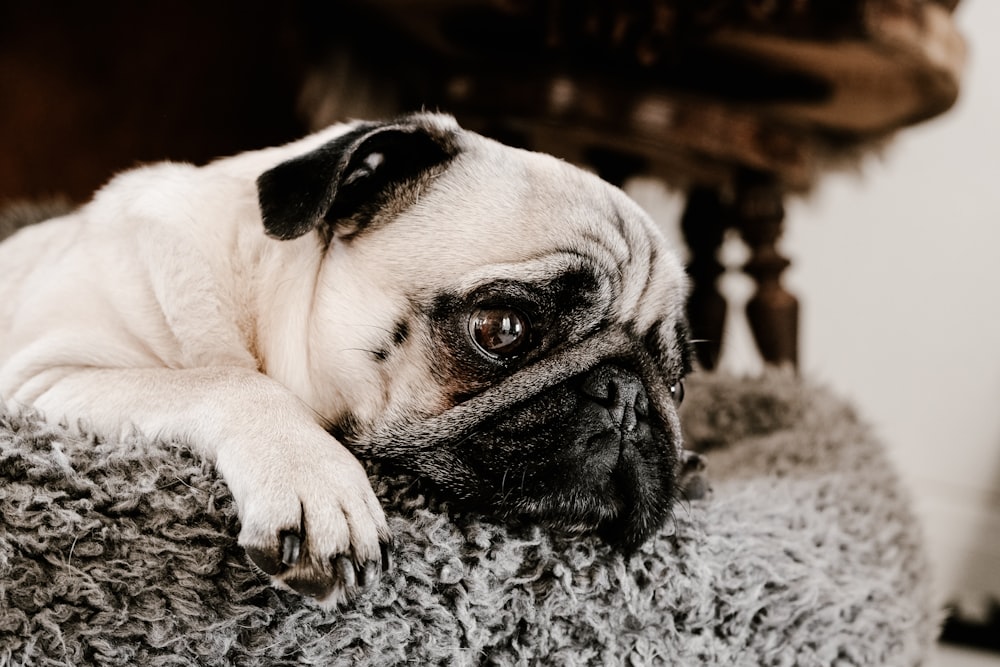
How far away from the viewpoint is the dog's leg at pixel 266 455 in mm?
711

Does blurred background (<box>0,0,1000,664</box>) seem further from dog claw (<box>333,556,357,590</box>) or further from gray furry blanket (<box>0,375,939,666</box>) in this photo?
dog claw (<box>333,556,357,590</box>)

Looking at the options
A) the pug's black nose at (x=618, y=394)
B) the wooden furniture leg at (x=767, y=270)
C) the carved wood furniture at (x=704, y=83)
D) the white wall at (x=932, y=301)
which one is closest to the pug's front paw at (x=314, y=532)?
the pug's black nose at (x=618, y=394)

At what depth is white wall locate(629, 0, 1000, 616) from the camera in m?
2.54

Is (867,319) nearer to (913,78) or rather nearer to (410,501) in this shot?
(913,78)

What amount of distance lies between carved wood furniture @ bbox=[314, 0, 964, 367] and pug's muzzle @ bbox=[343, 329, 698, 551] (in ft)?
2.48

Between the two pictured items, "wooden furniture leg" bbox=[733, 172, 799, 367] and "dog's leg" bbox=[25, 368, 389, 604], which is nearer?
"dog's leg" bbox=[25, 368, 389, 604]

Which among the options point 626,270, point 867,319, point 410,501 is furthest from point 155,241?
point 867,319

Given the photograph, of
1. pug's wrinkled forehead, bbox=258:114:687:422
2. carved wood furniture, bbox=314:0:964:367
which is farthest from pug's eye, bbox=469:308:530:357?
carved wood furniture, bbox=314:0:964:367

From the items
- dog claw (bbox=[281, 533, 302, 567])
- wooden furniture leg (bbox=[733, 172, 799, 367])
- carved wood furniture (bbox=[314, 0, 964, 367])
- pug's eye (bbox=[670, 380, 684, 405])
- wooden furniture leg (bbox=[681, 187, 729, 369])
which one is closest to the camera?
dog claw (bbox=[281, 533, 302, 567])

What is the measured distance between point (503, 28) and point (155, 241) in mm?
815

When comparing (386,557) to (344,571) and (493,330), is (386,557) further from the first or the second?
(493,330)

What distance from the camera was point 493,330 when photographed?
900mm

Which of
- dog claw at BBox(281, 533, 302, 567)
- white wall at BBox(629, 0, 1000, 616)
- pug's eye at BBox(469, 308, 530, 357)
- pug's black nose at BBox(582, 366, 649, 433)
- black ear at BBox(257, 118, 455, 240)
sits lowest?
white wall at BBox(629, 0, 1000, 616)

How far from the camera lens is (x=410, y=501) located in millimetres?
864
